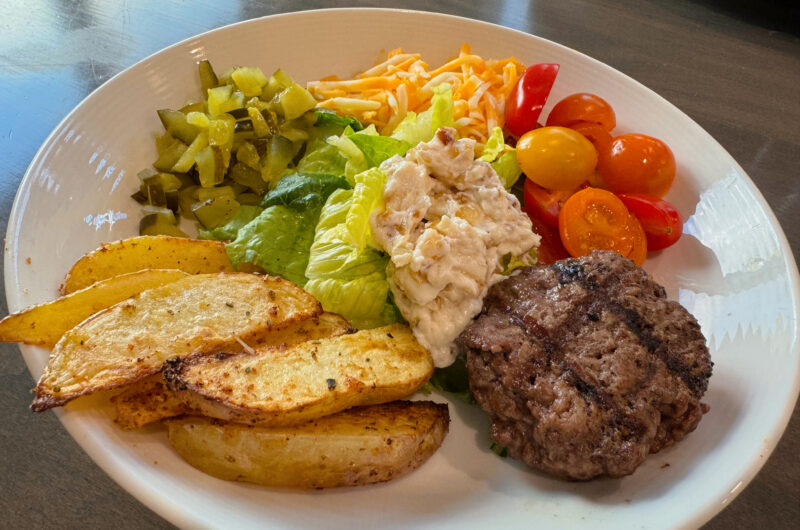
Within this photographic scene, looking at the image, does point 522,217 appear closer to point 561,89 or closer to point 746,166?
point 561,89

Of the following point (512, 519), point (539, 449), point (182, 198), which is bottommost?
point (512, 519)

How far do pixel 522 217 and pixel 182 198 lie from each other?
5.79ft

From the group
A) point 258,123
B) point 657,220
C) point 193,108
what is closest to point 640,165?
point 657,220

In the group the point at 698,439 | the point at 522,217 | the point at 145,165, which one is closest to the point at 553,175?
the point at 522,217

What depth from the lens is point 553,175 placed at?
121 inches

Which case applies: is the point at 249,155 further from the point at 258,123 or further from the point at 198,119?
the point at 198,119

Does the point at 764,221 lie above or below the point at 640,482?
above

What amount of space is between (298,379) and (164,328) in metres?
0.52

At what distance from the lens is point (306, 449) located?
1.90m

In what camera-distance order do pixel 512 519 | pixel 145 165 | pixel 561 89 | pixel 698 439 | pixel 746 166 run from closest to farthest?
1. pixel 512 519
2. pixel 698 439
3. pixel 145 165
4. pixel 561 89
5. pixel 746 166

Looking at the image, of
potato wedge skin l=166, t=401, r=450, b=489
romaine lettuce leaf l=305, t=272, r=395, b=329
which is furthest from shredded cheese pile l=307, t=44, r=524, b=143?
potato wedge skin l=166, t=401, r=450, b=489

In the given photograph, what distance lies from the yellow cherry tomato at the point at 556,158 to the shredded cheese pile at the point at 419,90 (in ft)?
1.16

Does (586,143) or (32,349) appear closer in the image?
(32,349)

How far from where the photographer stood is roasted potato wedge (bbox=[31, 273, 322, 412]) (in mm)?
1866
